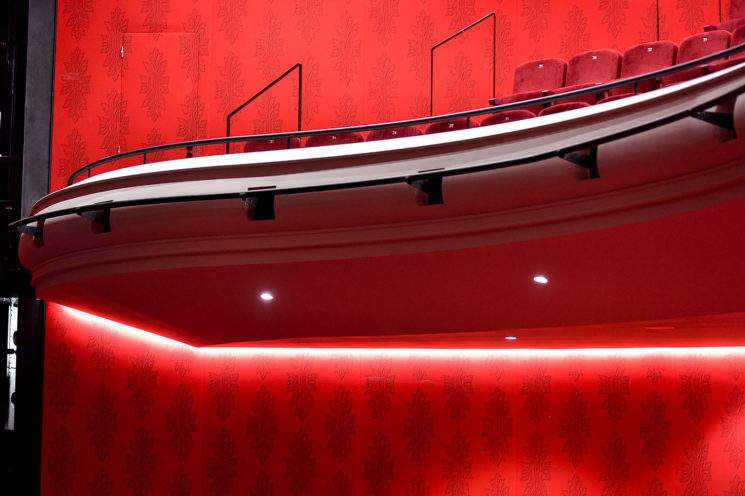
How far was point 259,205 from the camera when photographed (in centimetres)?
534

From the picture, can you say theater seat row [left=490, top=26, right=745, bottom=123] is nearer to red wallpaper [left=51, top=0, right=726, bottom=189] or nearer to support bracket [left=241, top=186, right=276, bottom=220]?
red wallpaper [left=51, top=0, right=726, bottom=189]

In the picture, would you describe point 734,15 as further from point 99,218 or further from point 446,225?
point 99,218

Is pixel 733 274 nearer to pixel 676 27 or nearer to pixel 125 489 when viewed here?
pixel 676 27

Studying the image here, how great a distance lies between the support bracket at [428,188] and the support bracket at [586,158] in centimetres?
75

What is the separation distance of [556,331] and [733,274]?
2136mm

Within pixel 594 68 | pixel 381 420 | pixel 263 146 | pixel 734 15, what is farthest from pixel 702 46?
pixel 381 420

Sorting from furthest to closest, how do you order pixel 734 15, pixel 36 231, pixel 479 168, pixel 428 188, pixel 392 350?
pixel 392 350 → pixel 734 15 → pixel 36 231 → pixel 428 188 → pixel 479 168

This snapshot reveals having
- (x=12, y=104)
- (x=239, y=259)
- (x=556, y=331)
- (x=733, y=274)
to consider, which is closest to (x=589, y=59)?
(x=556, y=331)

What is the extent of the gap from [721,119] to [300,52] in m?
5.92

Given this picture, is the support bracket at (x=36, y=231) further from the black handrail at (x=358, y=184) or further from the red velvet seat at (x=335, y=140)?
the red velvet seat at (x=335, y=140)

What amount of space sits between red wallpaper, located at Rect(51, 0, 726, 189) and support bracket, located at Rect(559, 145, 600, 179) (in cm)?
479

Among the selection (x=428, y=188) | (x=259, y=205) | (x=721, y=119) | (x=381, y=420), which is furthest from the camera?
(x=381, y=420)

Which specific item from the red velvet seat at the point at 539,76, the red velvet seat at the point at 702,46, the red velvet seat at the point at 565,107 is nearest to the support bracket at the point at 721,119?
the red velvet seat at the point at 565,107

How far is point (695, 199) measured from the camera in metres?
4.04
